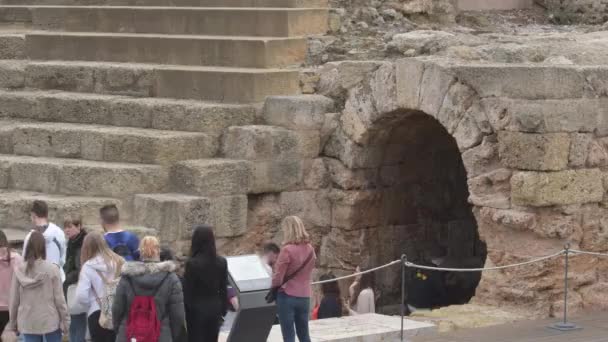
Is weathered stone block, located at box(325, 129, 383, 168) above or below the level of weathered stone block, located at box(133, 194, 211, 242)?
above

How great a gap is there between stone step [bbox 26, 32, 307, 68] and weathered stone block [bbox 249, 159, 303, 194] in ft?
3.44

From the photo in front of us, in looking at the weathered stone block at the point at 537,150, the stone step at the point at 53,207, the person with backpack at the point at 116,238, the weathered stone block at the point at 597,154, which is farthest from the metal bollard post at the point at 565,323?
the stone step at the point at 53,207

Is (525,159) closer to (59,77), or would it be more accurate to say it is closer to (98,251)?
(98,251)

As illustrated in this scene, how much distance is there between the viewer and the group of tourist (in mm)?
10219

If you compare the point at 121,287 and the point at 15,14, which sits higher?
the point at 15,14

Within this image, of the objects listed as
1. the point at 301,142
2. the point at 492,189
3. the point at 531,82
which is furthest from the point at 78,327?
the point at 531,82

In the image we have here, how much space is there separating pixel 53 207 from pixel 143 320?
145 inches

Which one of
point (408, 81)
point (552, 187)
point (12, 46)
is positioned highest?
point (12, 46)

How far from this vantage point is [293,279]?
1141 cm

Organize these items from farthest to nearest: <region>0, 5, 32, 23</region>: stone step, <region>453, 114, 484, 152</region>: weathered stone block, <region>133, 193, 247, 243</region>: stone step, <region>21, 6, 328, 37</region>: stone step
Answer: <region>0, 5, 32, 23</region>: stone step
<region>21, 6, 328, 37</region>: stone step
<region>453, 114, 484, 152</region>: weathered stone block
<region>133, 193, 247, 243</region>: stone step

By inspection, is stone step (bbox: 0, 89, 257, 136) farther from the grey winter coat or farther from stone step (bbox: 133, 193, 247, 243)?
the grey winter coat

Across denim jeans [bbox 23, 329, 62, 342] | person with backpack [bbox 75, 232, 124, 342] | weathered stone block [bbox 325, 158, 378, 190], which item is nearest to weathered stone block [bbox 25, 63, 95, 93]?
weathered stone block [bbox 325, 158, 378, 190]

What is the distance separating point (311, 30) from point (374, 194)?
1.83 metres

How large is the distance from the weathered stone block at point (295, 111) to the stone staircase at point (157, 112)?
4.4 inches
